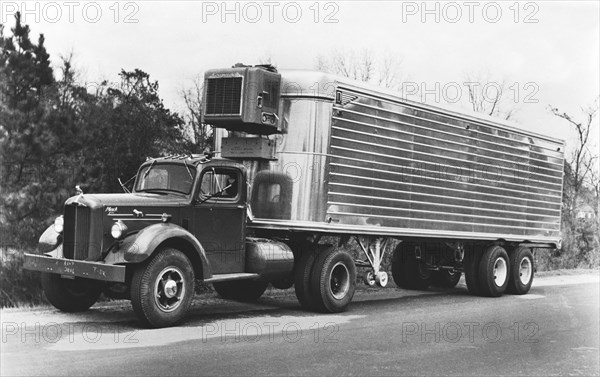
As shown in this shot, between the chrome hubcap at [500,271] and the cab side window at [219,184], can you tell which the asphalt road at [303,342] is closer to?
the cab side window at [219,184]

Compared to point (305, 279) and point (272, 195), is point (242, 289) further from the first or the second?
point (272, 195)

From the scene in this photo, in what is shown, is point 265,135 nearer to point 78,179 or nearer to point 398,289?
point 78,179

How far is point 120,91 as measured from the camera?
18734 mm

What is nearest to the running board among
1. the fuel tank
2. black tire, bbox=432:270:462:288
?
the fuel tank

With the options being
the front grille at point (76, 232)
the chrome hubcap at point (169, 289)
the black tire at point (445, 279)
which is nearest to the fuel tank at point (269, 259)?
the chrome hubcap at point (169, 289)

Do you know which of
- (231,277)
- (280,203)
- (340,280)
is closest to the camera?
(231,277)

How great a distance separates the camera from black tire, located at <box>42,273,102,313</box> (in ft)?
32.3

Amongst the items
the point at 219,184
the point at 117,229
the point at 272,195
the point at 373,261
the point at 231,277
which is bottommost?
the point at 231,277

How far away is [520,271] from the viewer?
15891 millimetres

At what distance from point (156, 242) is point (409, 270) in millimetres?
8395

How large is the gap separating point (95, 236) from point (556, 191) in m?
12.1

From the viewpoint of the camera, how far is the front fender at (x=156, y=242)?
8.84m

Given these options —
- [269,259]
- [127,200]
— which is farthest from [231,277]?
[127,200]

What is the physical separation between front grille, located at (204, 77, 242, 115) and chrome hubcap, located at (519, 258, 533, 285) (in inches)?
330
